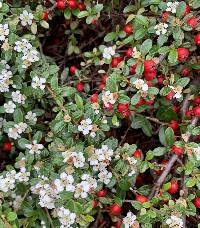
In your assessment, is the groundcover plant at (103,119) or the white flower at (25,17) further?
the white flower at (25,17)

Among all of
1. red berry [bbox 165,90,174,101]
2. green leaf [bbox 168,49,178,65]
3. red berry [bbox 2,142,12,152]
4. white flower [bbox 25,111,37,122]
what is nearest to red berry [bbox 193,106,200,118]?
red berry [bbox 165,90,174,101]

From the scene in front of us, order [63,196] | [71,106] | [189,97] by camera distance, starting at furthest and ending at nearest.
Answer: [189,97] → [71,106] → [63,196]

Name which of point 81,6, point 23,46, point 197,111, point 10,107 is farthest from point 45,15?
point 197,111

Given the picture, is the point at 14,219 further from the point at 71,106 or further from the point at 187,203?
the point at 187,203

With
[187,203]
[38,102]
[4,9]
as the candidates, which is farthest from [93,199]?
[4,9]

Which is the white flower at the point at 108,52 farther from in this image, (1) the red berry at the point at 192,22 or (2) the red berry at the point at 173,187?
(2) the red berry at the point at 173,187

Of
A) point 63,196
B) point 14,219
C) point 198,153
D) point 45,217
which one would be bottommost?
point 45,217

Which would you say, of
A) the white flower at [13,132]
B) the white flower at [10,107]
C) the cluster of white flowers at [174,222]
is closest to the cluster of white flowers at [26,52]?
the white flower at [10,107]
